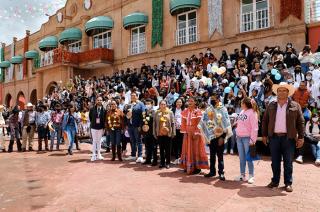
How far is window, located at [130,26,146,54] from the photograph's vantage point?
23291 millimetres

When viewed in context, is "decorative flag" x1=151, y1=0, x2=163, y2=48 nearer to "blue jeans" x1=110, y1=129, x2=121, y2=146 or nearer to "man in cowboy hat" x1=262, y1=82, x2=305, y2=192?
"blue jeans" x1=110, y1=129, x2=121, y2=146

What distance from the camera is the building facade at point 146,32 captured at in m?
16.6

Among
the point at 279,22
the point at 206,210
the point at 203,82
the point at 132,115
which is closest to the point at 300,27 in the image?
the point at 279,22

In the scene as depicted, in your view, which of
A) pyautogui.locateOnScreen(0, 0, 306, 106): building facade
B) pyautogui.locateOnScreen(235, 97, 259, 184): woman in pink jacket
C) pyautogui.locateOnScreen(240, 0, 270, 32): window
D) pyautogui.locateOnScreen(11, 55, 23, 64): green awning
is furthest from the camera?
pyautogui.locateOnScreen(11, 55, 23, 64): green awning

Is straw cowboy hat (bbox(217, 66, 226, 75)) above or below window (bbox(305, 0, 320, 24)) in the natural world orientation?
below

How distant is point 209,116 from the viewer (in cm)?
751

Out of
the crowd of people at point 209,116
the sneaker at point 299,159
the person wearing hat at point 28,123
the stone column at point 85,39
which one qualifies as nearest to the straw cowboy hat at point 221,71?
the crowd of people at point 209,116

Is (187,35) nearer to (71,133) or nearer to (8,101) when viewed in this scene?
(71,133)

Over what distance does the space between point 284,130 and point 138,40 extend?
18344mm

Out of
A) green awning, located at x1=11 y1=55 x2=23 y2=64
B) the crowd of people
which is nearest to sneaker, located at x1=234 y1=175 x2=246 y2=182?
the crowd of people

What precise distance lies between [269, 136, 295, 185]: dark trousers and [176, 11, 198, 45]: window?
1414 cm

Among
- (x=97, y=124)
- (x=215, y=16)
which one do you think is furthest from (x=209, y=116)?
(x=215, y=16)

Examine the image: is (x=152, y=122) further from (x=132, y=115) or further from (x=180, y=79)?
(x=180, y=79)

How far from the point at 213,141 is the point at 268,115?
1.39 meters
